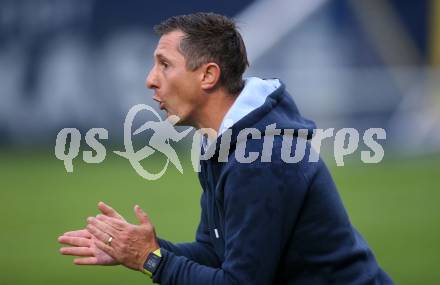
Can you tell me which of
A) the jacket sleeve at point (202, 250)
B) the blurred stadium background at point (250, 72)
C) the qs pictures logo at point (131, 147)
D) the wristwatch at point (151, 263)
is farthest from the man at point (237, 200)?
the qs pictures logo at point (131, 147)

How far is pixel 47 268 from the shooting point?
7535mm

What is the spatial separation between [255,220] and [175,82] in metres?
0.71

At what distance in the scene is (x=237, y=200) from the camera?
3543mm

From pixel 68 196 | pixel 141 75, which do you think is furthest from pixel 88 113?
pixel 68 196

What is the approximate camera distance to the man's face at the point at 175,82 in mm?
3900

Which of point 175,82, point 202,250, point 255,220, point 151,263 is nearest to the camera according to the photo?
point 255,220

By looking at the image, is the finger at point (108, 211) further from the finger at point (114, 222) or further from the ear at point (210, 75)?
the ear at point (210, 75)

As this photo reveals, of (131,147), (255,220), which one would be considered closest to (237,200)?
(255,220)

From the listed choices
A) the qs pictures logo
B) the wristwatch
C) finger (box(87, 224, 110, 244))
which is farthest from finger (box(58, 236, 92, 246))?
the qs pictures logo

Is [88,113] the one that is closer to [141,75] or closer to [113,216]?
[141,75]

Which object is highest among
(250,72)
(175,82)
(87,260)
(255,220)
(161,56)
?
(250,72)

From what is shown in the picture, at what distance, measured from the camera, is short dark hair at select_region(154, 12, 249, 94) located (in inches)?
153

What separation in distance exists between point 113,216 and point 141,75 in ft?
30.5

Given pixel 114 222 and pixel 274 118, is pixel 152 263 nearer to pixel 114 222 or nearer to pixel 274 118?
pixel 114 222
